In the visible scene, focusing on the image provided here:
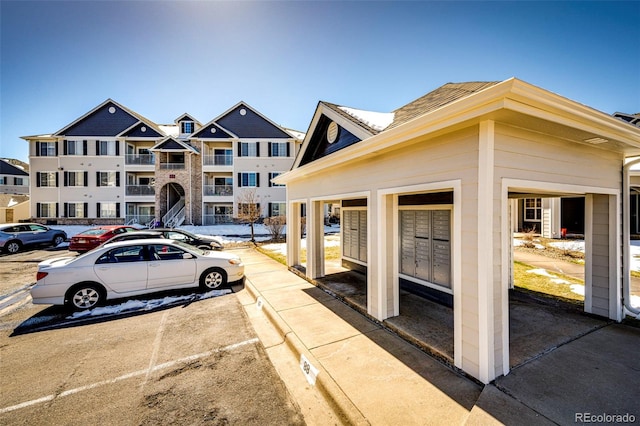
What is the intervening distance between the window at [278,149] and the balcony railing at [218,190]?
5.38 meters

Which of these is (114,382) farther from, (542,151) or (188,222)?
(188,222)

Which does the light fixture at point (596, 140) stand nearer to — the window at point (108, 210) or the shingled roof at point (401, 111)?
the shingled roof at point (401, 111)

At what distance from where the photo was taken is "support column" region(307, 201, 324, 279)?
7.96 m

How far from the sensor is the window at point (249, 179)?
2617cm

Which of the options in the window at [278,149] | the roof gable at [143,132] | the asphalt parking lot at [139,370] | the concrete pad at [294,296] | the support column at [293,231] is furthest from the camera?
the window at [278,149]

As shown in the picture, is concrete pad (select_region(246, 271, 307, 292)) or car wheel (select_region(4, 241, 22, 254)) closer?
concrete pad (select_region(246, 271, 307, 292))

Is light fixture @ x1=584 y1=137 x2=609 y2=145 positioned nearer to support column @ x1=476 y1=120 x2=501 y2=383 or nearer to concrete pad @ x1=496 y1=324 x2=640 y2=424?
support column @ x1=476 y1=120 x2=501 y2=383

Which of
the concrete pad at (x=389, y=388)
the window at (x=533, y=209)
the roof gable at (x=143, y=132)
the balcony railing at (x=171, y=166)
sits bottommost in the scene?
the concrete pad at (x=389, y=388)

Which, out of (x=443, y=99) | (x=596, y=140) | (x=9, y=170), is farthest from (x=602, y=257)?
(x=9, y=170)

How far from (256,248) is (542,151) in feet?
42.8

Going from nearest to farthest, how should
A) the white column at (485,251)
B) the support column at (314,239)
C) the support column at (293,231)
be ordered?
the white column at (485,251), the support column at (314,239), the support column at (293,231)

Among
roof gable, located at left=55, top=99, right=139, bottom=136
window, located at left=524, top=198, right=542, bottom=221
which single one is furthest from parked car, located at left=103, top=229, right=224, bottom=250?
roof gable, located at left=55, top=99, right=139, bottom=136

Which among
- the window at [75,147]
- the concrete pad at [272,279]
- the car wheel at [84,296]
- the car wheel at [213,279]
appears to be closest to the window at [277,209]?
the concrete pad at [272,279]

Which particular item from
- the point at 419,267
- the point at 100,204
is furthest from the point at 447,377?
the point at 100,204
